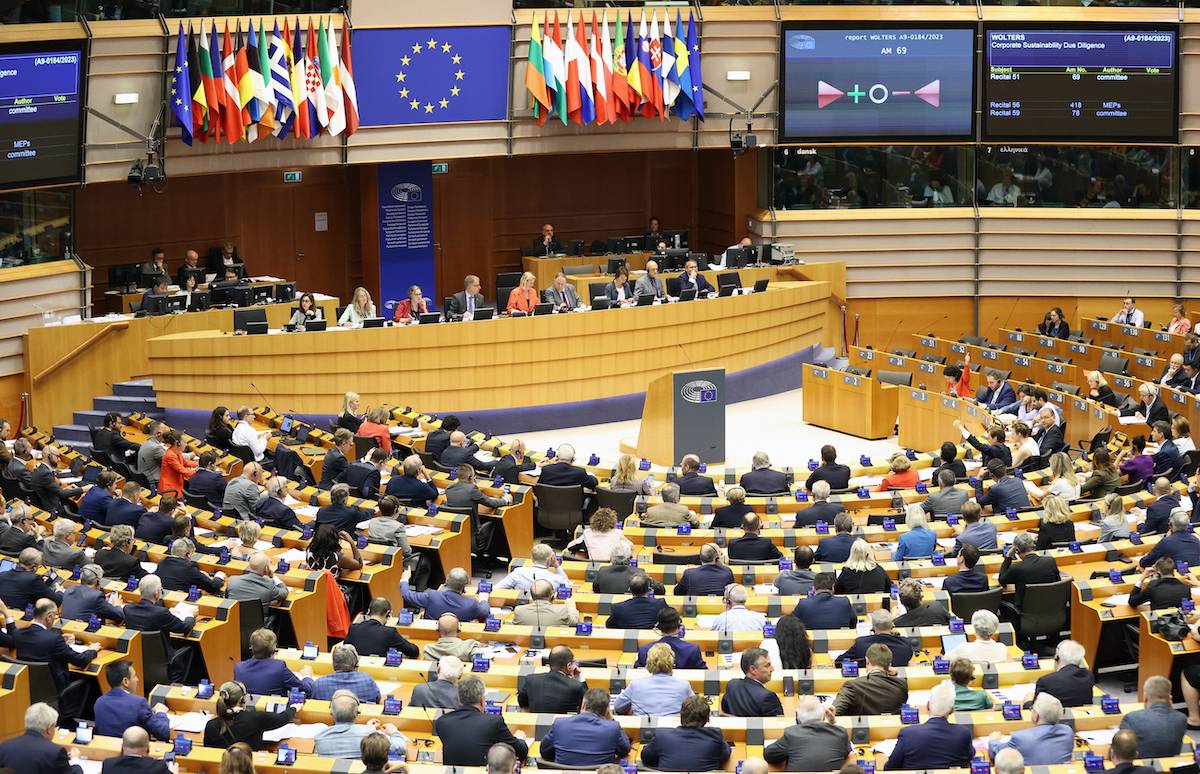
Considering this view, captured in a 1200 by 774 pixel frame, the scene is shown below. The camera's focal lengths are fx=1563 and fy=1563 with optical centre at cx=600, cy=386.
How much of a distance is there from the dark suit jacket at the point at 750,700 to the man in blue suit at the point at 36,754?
411 centimetres

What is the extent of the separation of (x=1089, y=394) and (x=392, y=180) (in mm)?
11911

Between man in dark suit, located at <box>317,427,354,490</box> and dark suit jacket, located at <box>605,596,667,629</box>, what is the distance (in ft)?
17.8

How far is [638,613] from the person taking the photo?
12133 mm

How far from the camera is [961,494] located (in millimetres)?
15375

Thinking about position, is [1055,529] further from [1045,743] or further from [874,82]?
[874,82]

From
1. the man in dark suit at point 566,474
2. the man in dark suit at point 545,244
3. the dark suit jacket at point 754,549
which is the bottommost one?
the dark suit jacket at point 754,549

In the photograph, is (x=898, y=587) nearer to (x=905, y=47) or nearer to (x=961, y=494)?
(x=961, y=494)

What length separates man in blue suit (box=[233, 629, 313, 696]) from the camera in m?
10.8

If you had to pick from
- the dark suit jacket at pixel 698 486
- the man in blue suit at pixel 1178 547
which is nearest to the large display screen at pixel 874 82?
the dark suit jacket at pixel 698 486

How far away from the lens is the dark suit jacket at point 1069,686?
1022 centimetres

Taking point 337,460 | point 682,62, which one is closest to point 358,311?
point 337,460

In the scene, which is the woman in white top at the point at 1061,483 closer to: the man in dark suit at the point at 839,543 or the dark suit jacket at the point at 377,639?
the man in dark suit at the point at 839,543

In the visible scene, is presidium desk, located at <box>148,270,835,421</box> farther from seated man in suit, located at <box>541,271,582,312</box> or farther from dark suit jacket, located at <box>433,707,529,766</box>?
dark suit jacket, located at <box>433,707,529,766</box>

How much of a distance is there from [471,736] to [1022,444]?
9.79 m
